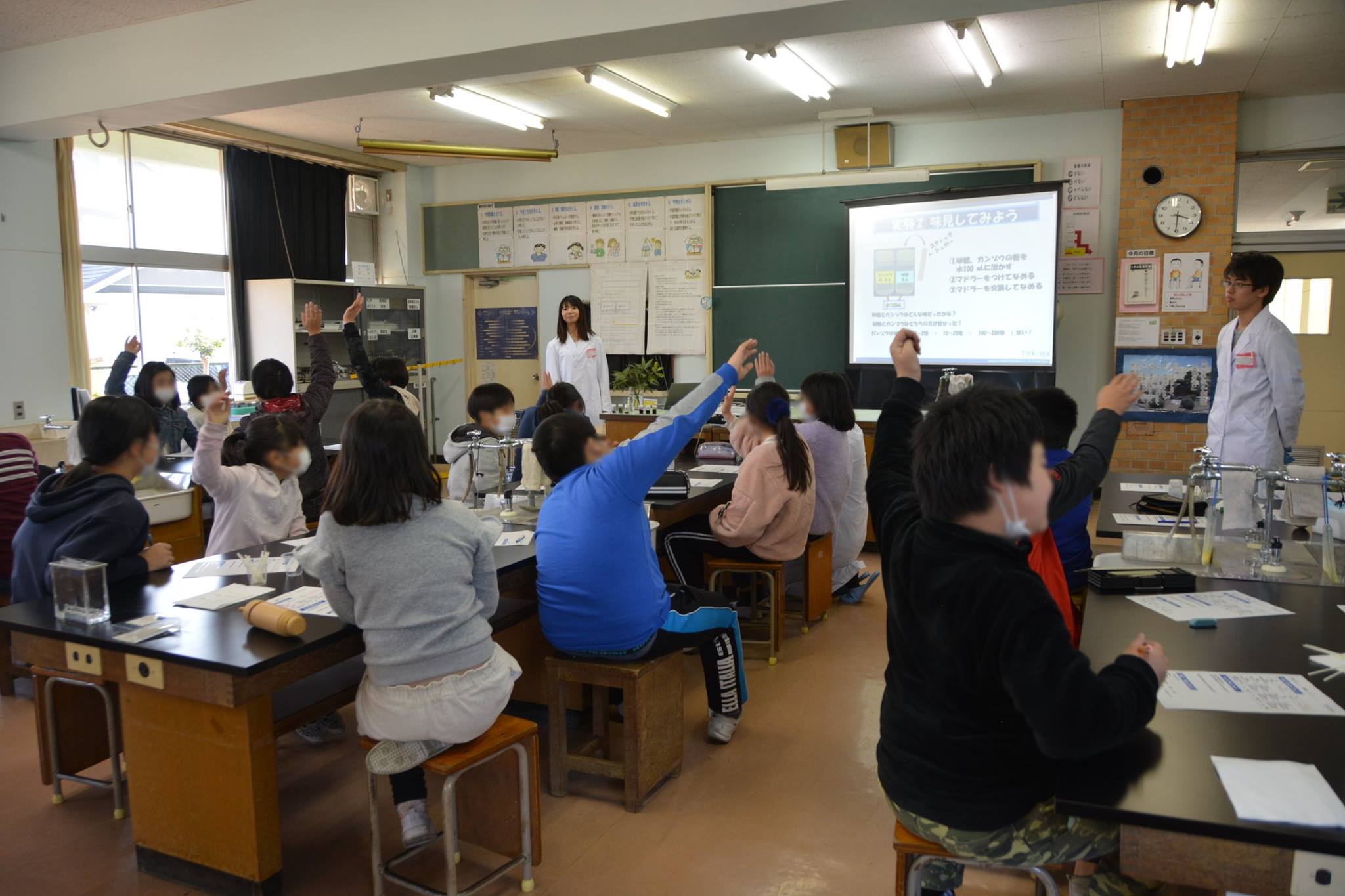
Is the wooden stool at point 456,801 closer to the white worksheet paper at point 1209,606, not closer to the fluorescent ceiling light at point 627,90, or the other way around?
the white worksheet paper at point 1209,606

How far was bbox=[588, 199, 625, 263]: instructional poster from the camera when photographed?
7.98m

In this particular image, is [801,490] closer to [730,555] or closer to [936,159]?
[730,555]

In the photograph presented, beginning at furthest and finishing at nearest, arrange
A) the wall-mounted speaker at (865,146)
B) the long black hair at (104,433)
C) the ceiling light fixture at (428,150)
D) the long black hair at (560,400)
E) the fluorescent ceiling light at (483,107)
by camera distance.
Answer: the wall-mounted speaker at (865,146), the ceiling light fixture at (428,150), the fluorescent ceiling light at (483,107), the long black hair at (560,400), the long black hair at (104,433)

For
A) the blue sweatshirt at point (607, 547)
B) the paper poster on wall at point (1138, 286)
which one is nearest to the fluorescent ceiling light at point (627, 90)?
the paper poster on wall at point (1138, 286)

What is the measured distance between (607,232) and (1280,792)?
289 inches

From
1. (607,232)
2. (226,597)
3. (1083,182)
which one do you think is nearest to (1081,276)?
(1083,182)

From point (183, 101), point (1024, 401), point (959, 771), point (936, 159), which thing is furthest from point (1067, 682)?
point (936, 159)

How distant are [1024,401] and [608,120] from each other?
20.0 feet

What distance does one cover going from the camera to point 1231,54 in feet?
17.6

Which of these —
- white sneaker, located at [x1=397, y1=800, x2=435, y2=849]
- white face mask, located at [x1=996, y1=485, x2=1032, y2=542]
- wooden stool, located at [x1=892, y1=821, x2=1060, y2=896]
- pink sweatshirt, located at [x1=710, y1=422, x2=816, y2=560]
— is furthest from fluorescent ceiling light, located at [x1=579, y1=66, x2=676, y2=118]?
wooden stool, located at [x1=892, y1=821, x2=1060, y2=896]

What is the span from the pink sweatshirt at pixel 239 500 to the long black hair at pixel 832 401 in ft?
7.21

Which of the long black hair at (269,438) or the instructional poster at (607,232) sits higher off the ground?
the instructional poster at (607,232)

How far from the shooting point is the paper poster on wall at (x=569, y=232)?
8148mm

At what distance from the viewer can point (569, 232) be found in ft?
26.9
